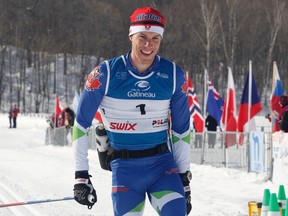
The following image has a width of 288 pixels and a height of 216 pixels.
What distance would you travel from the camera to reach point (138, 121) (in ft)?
13.8

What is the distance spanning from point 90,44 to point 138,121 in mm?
64142

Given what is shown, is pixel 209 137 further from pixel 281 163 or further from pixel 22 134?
pixel 22 134

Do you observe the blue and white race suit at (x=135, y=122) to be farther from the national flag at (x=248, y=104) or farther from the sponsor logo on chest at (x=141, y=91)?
the national flag at (x=248, y=104)

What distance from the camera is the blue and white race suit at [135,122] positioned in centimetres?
416

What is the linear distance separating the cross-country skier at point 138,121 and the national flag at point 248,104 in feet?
39.3

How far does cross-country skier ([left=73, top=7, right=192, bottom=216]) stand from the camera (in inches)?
164

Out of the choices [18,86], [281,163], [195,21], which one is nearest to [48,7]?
[18,86]

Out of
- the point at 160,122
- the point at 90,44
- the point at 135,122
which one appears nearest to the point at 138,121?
the point at 135,122

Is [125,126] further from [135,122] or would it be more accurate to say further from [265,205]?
[265,205]

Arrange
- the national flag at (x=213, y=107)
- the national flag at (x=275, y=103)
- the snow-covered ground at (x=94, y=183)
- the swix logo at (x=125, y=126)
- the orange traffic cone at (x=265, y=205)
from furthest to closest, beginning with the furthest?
the national flag at (x=213, y=107) < the national flag at (x=275, y=103) < the snow-covered ground at (x=94, y=183) < the orange traffic cone at (x=265, y=205) < the swix logo at (x=125, y=126)

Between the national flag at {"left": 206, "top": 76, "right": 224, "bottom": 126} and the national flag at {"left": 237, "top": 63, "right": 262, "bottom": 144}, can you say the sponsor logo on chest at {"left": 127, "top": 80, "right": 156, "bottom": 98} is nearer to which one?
the national flag at {"left": 237, "top": 63, "right": 262, "bottom": 144}

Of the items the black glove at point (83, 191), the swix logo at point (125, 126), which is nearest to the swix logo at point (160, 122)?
the swix logo at point (125, 126)

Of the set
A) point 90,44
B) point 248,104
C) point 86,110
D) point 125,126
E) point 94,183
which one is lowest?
point 94,183

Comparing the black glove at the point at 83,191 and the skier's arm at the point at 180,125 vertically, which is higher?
the skier's arm at the point at 180,125
